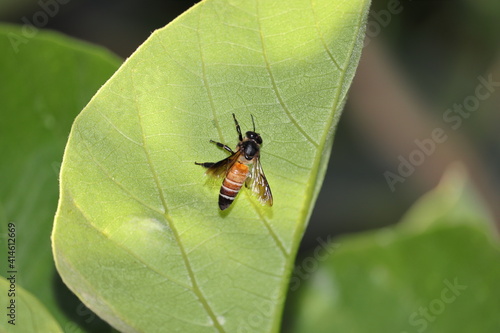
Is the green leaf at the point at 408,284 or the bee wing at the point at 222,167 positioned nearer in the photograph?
the bee wing at the point at 222,167

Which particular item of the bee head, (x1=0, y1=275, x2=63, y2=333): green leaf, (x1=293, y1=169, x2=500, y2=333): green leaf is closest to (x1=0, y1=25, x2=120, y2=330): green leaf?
(x1=0, y1=275, x2=63, y2=333): green leaf

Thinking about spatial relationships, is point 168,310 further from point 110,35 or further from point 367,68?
point 110,35

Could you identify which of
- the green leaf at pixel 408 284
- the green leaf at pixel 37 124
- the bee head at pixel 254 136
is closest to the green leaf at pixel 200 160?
the bee head at pixel 254 136

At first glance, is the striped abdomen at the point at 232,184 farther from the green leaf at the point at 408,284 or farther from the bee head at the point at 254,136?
the green leaf at the point at 408,284

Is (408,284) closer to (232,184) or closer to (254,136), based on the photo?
(232,184)

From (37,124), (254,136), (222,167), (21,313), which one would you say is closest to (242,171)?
(222,167)

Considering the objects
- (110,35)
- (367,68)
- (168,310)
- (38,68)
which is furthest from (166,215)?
(110,35)

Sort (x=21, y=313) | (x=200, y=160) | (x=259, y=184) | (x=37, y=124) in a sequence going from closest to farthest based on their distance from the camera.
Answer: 1. (x=21, y=313)
2. (x=200, y=160)
3. (x=259, y=184)
4. (x=37, y=124)
